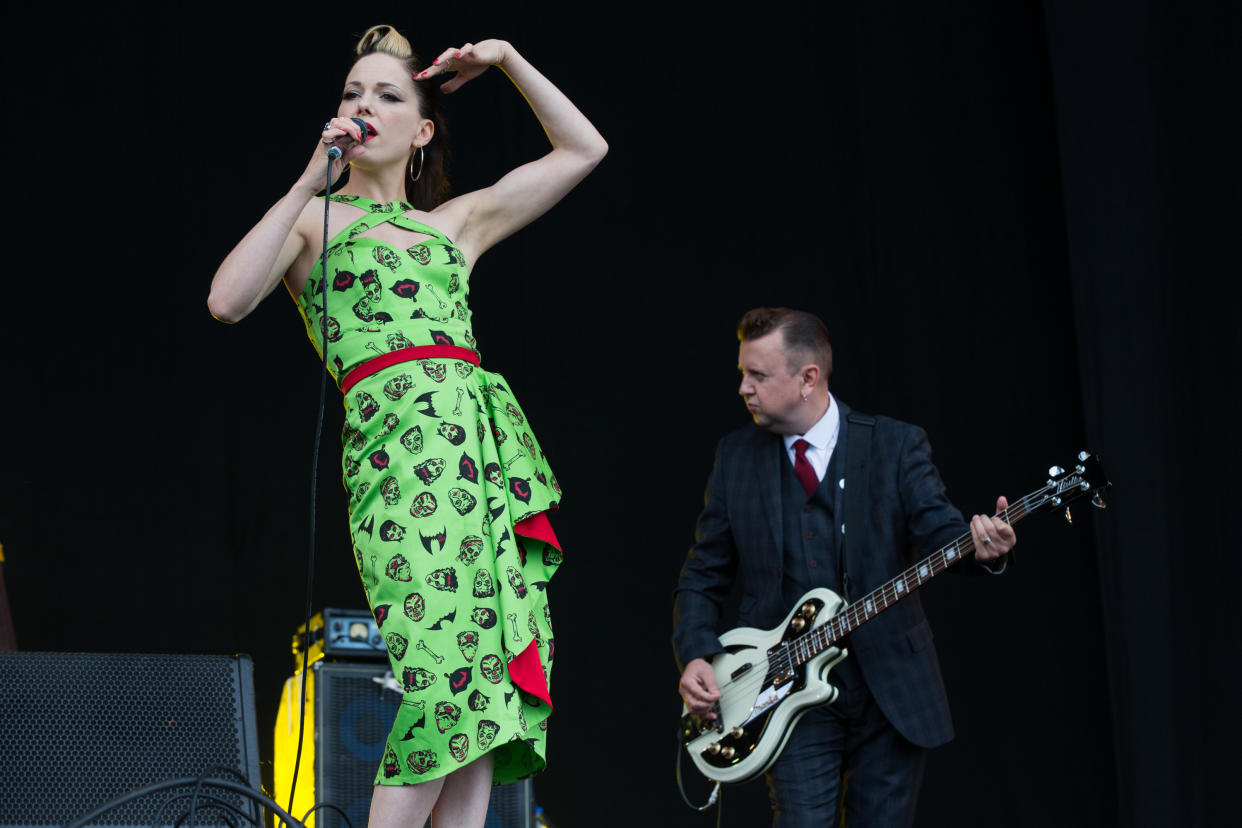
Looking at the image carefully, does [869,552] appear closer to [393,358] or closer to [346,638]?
[346,638]

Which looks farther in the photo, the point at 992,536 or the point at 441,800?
the point at 992,536

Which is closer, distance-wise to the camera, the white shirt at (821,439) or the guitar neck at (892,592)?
the guitar neck at (892,592)

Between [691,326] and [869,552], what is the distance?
1421mm

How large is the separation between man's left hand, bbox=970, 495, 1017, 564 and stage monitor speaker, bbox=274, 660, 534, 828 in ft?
3.80

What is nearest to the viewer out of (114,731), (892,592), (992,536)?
(114,731)

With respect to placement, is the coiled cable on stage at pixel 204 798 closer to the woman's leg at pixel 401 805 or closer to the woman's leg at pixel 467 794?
the woman's leg at pixel 401 805

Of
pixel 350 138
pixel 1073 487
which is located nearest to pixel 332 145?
pixel 350 138

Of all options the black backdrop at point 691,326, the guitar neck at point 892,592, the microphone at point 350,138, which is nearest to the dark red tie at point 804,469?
the guitar neck at point 892,592

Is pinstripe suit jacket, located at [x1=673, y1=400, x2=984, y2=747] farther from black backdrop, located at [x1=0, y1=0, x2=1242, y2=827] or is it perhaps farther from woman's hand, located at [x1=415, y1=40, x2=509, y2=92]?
woman's hand, located at [x1=415, y1=40, x2=509, y2=92]

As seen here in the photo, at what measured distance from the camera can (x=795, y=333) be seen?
122 inches

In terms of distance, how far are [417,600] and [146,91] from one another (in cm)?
260

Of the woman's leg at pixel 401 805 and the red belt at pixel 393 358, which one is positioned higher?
the red belt at pixel 393 358

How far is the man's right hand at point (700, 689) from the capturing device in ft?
9.36

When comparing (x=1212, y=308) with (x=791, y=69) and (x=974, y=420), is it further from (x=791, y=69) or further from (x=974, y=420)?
(x=791, y=69)
